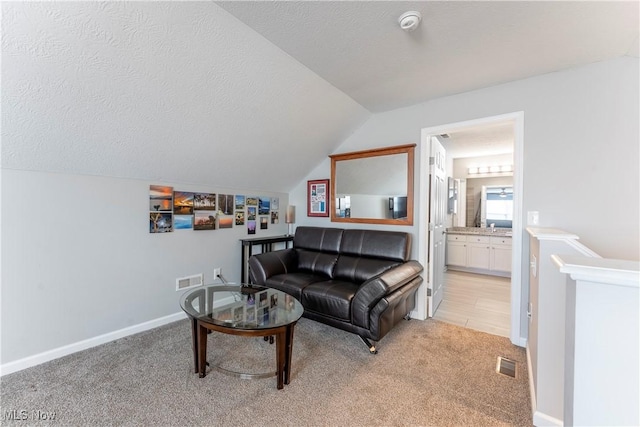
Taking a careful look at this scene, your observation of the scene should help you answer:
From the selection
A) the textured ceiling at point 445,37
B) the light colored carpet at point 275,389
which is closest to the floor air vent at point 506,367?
the light colored carpet at point 275,389

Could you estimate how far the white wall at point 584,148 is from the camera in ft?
6.89

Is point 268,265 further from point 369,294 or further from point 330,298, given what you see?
point 369,294

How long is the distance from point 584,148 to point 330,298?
→ 251cm

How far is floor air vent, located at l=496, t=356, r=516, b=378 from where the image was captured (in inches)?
79.7

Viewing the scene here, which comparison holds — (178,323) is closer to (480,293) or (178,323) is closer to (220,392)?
(220,392)

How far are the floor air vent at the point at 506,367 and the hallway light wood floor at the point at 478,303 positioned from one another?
0.53 m

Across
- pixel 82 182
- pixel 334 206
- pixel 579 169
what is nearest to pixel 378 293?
pixel 334 206

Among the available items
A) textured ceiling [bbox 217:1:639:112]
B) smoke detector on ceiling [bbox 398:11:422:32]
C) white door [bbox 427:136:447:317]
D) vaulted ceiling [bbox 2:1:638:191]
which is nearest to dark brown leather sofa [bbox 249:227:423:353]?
white door [bbox 427:136:447:317]

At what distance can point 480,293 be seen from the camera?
3.97 meters

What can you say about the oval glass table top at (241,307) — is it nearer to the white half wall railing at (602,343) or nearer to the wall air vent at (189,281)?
the wall air vent at (189,281)

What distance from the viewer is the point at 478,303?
11.7ft

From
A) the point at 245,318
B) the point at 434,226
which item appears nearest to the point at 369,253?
the point at 434,226

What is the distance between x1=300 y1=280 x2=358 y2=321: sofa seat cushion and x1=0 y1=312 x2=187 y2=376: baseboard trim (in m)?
1.52

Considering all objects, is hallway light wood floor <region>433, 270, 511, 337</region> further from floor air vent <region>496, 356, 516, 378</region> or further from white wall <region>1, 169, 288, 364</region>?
white wall <region>1, 169, 288, 364</region>
